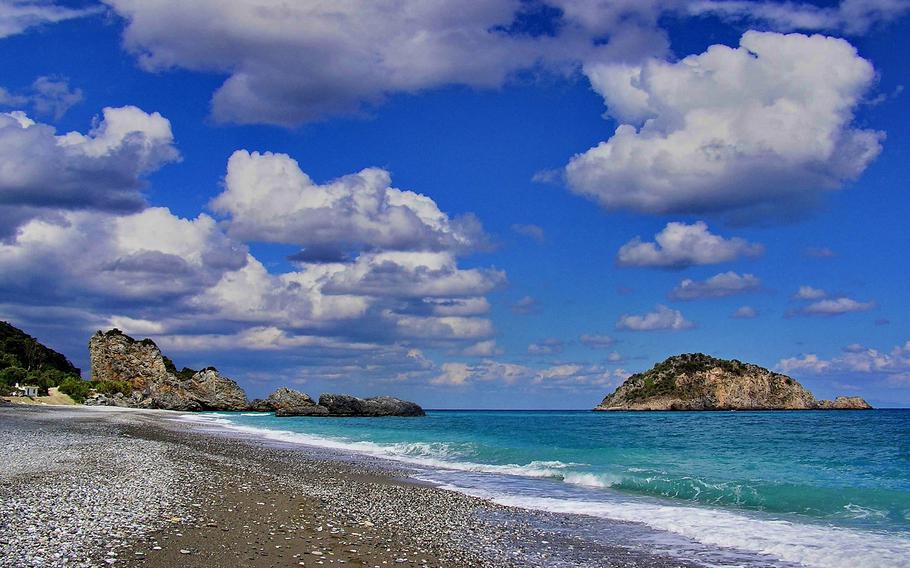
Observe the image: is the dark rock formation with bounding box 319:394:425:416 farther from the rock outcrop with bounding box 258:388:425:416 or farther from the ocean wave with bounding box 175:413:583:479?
the ocean wave with bounding box 175:413:583:479

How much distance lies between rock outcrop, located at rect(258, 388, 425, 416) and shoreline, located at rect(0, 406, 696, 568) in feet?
399

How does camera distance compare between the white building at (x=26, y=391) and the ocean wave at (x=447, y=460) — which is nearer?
the ocean wave at (x=447, y=460)

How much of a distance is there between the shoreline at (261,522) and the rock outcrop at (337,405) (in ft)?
399

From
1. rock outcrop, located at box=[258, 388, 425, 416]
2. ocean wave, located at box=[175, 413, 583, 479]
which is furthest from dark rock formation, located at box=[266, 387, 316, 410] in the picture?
ocean wave, located at box=[175, 413, 583, 479]

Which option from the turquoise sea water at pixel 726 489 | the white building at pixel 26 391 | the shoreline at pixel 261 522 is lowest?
the white building at pixel 26 391

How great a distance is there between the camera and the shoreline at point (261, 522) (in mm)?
11719

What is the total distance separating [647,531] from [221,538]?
1023 centimetres

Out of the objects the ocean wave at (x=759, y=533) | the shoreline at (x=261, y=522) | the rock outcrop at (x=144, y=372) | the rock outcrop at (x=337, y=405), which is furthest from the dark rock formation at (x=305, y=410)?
the ocean wave at (x=759, y=533)

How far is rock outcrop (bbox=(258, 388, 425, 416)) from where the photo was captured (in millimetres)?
145250

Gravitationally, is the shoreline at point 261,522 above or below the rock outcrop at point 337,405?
above

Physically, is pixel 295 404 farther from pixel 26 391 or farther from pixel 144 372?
pixel 26 391

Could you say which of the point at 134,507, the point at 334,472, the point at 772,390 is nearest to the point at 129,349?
the point at 334,472

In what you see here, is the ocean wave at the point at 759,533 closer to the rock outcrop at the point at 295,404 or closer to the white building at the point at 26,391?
the white building at the point at 26,391

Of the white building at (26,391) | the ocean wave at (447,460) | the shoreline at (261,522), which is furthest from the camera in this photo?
the white building at (26,391)
